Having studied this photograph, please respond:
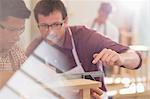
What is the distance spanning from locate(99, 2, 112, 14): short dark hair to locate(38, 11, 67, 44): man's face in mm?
126

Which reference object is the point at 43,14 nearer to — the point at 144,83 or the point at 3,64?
the point at 3,64

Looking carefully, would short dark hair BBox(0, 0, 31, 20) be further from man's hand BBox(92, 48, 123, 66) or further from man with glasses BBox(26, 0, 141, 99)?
man's hand BBox(92, 48, 123, 66)

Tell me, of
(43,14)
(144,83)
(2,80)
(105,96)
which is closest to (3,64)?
(2,80)

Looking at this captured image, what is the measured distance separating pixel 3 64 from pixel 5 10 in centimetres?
13

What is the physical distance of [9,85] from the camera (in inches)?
24.2

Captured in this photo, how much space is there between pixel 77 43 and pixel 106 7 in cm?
14

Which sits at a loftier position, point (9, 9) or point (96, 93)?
point (9, 9)

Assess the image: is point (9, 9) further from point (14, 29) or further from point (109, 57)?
point (109, 57)

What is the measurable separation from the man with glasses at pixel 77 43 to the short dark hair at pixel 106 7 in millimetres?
77

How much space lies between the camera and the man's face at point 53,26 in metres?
0.63

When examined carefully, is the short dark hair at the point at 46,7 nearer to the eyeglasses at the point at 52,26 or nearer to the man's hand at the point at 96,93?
the eyeglasses at the point at 52,26

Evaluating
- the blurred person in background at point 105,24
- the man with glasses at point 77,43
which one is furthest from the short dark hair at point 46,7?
the blurred person in background at point 105,24

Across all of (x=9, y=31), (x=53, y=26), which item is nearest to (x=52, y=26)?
(x=53, y=26)

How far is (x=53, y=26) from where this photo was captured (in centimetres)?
65
